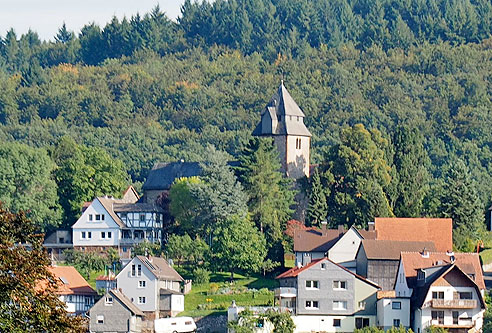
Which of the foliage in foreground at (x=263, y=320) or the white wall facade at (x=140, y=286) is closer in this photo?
the foliage in foreground at (x=263, y=320)

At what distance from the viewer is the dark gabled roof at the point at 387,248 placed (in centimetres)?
6688

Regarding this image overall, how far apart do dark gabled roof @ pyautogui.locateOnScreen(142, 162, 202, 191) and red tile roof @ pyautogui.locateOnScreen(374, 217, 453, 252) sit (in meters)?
15.9

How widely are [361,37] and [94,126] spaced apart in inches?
1815

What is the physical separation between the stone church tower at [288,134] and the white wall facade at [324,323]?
754 inches

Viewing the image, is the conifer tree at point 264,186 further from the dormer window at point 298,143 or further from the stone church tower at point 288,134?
the dormer window at point 298,143

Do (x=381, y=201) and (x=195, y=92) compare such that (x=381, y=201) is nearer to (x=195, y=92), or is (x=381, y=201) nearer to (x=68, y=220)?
(x=68, y=220)

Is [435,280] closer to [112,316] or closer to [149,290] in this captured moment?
[149,290]

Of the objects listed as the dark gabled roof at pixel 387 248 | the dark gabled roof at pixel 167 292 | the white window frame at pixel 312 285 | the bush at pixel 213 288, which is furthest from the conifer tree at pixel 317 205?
the dark gabled roof at pixel 167 292

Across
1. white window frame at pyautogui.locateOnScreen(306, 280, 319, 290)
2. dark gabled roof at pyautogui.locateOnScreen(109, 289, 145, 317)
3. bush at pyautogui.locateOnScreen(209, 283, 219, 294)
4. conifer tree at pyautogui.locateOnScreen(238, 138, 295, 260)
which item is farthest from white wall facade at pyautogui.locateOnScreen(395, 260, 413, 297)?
dark gabled roof at pyautogui.locateOnScreen(109, 289, 145, 317)

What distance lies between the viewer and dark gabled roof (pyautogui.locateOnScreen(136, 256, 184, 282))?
66081mm

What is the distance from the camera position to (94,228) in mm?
78312

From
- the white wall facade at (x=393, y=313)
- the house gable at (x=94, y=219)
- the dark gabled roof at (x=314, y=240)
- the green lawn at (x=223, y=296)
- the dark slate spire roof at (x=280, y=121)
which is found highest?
the dark slate spire roof at (x=280, y=121)

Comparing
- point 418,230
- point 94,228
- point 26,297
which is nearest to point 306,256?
point 418,230

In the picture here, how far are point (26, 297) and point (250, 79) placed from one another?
133m
